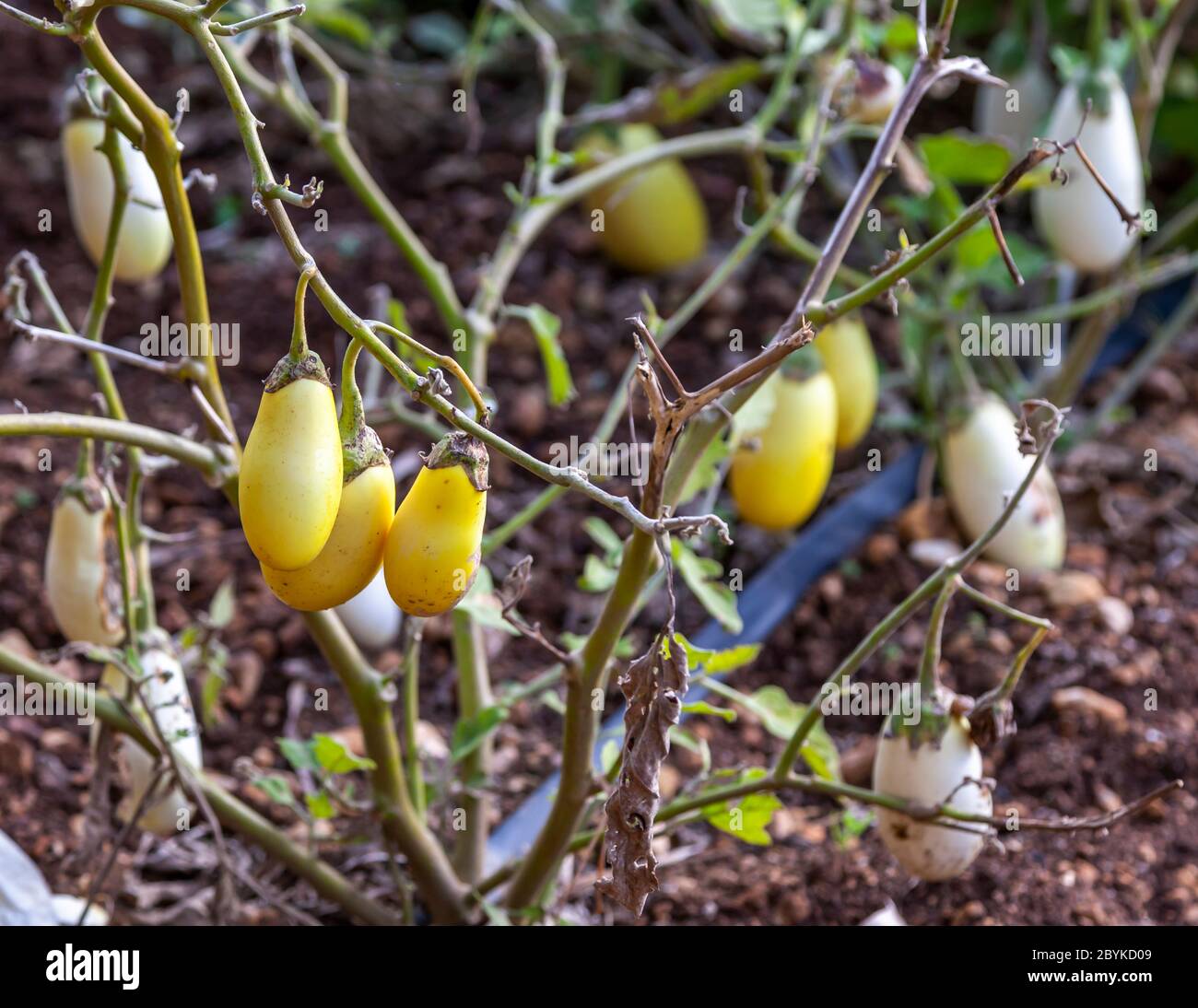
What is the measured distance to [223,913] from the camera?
1.00 m

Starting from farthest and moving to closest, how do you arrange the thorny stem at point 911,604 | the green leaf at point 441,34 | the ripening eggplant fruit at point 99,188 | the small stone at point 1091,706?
the green leaf at point 441,34
the small stone at point 1091,706
the ripening eggplant fruit at point 99,188
the thorny stem at point 911,604

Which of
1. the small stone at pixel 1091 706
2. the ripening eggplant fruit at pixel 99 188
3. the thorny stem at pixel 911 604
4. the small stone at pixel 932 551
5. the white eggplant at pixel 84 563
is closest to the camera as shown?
the thorny stem at pixel 911 604

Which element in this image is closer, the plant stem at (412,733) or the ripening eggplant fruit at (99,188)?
the plant stem at (412,733)

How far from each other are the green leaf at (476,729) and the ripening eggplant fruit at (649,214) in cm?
104

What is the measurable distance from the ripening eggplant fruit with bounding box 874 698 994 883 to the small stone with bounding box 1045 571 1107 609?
0.52m

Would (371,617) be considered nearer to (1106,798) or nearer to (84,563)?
(84,563)

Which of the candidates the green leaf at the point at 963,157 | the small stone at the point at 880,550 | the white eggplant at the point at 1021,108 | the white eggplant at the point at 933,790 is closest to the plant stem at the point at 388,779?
the white eggplant at the point at 933,790

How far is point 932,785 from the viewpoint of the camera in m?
0.92

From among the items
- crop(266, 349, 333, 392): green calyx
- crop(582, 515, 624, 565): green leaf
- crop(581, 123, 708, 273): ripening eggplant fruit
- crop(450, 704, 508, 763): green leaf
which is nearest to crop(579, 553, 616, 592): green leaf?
crop(582, 515, 624, 565): green leaf

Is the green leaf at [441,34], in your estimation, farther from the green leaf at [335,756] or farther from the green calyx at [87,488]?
the green leaf at [335,756]

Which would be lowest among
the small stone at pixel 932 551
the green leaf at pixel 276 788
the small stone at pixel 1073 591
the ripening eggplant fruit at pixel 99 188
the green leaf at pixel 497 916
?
the green leaf at pixel 497 916

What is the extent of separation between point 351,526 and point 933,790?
0.47 metres

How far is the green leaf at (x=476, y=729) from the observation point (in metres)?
0.98

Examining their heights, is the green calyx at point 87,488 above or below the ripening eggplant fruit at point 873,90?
below
